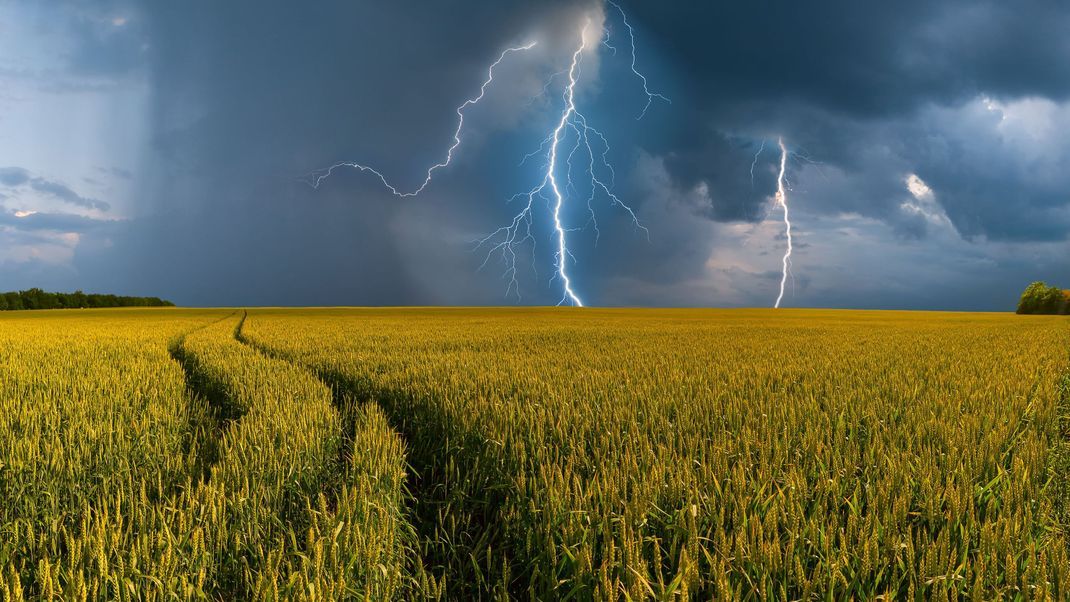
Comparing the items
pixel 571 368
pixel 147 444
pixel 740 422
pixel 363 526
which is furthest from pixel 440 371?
pixel 363 526

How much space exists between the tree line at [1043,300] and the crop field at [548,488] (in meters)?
110

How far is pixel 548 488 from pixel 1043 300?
402ft

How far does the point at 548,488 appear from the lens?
3588 millimetres

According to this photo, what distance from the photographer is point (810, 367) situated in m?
10.7

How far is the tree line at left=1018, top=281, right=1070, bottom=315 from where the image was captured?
90500 millimetres

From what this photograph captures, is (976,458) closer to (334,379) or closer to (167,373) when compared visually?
(334,379)

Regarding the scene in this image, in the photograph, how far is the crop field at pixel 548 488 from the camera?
2.81 metres

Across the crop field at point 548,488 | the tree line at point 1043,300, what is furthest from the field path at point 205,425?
the tree line at point 1043,300

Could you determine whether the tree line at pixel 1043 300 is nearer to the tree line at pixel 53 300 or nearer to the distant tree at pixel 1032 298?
the distant tree at pixel 1032 298

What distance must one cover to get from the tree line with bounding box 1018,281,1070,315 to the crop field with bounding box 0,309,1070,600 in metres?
110

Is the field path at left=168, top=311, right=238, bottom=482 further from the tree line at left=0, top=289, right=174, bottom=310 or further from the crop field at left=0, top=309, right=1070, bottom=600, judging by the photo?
the tree line at left=0, top=289, right=174, bottom=310

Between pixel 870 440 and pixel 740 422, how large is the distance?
1147mm

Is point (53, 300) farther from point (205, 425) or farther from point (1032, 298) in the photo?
point (1032, 298)

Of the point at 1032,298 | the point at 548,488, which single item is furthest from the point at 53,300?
the point at 1032,298
